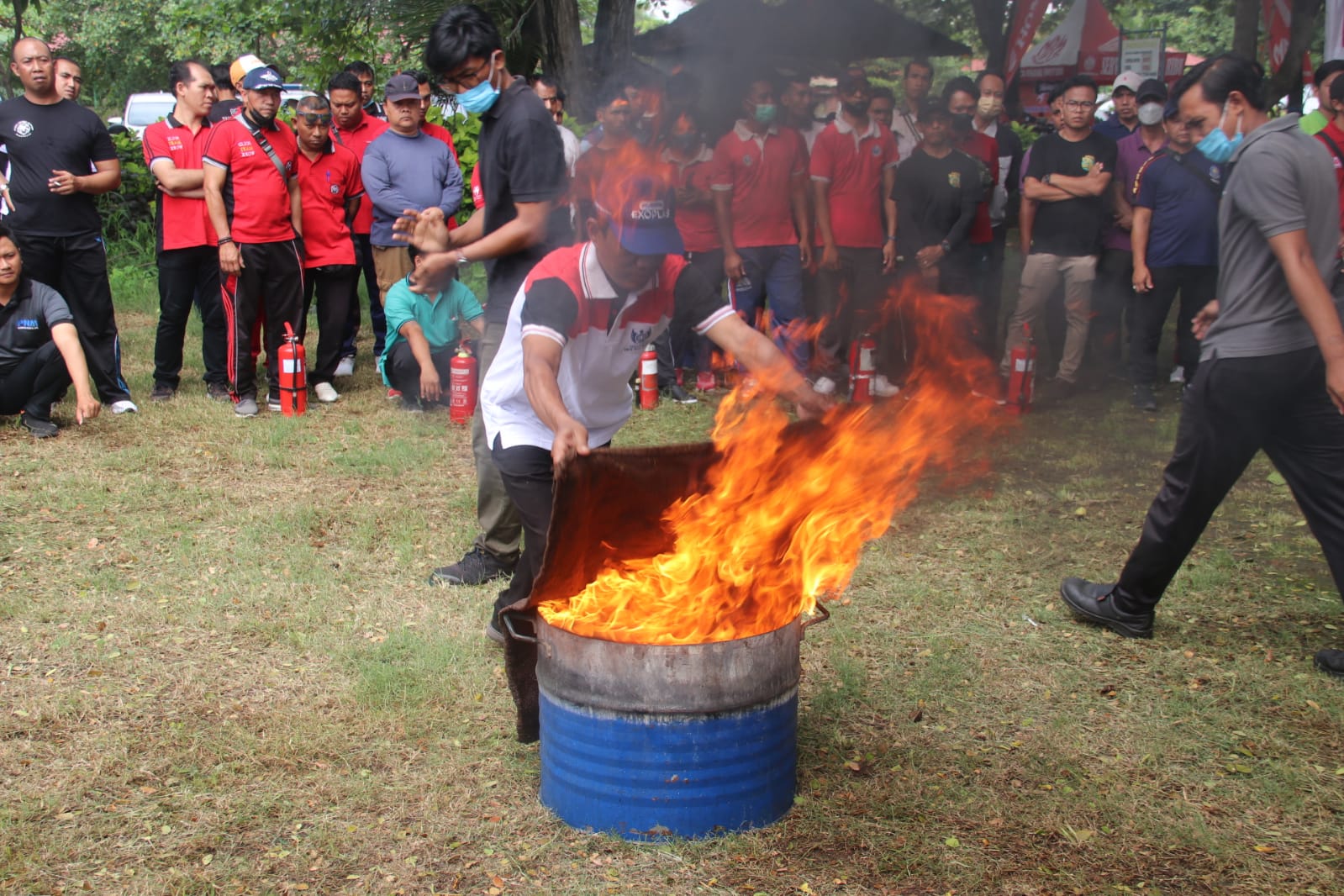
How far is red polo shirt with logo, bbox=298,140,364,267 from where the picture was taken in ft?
29.8

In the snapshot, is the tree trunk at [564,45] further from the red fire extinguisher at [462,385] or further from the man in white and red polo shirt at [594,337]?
the man in white and red polo shirt at [594,337]

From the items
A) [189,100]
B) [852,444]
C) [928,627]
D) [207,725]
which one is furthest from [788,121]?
[207,725]

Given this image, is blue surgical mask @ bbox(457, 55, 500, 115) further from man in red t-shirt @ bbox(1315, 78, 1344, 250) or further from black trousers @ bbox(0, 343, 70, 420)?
black trousers @ bbox(0, 343, 70, 420)

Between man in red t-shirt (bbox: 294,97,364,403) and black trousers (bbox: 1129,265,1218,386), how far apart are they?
633 centimetres

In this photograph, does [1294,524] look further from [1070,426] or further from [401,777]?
[401,777]

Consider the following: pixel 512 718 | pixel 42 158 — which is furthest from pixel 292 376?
pixel 512 718

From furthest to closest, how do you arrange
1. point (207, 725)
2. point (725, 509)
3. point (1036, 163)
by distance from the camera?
1. point (1036, 163)
2. point (207, 725)
3. point (725, 509)

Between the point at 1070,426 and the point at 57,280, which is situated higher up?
the point at 57,280

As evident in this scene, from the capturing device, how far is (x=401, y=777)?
3.89 metres

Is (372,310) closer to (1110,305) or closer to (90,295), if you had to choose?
(90,295)

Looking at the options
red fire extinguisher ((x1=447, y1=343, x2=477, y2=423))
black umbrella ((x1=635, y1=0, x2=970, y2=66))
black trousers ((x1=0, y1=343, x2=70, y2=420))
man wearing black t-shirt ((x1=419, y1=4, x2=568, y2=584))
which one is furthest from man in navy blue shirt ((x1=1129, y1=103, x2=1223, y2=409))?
black trousers ((x1=0, y1=343, x2=70, y2=420))

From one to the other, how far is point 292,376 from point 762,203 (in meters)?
3.86

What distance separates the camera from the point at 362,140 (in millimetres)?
9836

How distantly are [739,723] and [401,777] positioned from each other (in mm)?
1246
